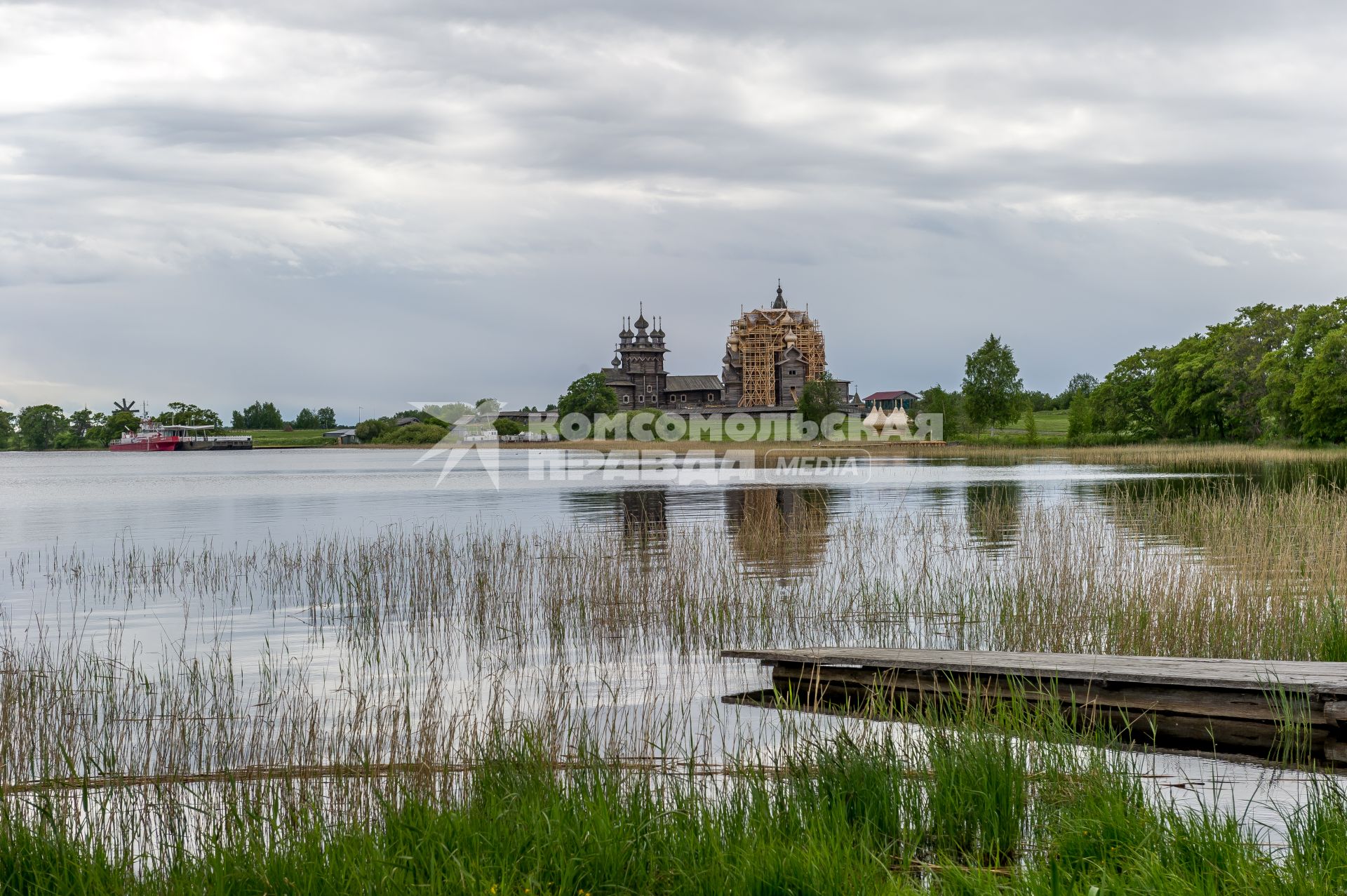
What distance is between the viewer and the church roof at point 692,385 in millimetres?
164512

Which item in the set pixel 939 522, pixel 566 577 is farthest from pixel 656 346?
pixel 566 577

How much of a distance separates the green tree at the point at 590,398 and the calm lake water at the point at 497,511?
195ft

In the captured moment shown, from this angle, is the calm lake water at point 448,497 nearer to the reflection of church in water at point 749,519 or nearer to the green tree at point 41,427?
the reflection of church in water at point 749,519

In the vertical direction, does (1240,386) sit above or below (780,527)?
above

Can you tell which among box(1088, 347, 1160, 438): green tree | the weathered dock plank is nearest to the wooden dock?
the weathered dock plank

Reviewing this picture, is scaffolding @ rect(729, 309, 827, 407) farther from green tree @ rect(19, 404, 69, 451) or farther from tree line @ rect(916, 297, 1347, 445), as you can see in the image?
green tree @ rect(19, 404, 69, 451)

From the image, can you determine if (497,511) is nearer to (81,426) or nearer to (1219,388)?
(1219,388)

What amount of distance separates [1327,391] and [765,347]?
101198 millimetres

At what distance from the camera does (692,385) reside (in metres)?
165

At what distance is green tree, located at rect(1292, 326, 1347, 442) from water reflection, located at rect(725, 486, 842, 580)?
103 ft

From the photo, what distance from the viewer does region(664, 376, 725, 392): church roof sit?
164512mm

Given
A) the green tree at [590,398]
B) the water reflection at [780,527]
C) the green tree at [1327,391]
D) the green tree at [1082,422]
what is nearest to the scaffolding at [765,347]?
the green tree at [590,398]

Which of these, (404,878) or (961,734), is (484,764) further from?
(961,734)

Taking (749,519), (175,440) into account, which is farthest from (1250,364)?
(175,440)
